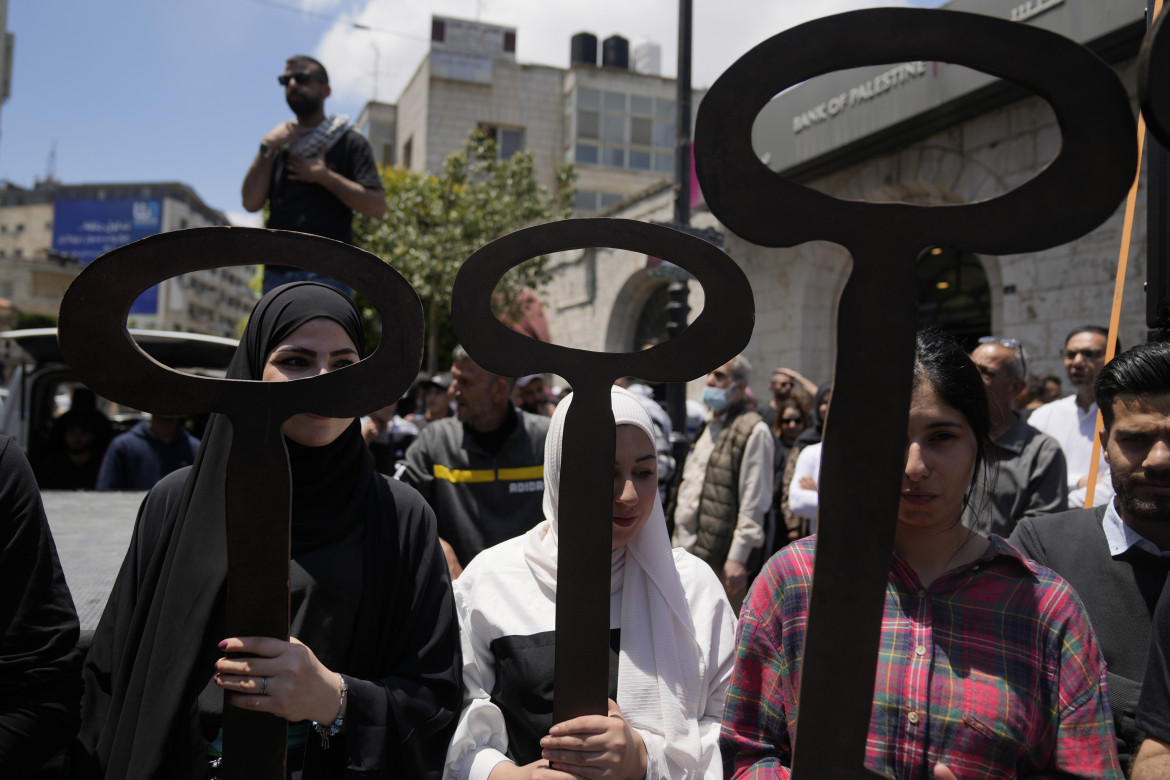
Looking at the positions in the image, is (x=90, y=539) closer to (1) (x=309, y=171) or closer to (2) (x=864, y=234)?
(1) (x=309, y=171)

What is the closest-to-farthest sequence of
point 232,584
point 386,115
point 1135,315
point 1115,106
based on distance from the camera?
point 1115,106, point 232,584, point 1135,315, point 386,115

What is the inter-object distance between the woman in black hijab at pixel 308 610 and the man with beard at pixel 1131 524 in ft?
5.02

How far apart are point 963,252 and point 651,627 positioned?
5.09 metres

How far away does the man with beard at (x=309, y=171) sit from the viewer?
364 cm

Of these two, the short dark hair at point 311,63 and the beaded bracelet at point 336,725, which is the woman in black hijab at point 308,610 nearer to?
the beaded bracelet at point 336,725

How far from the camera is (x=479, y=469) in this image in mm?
4020

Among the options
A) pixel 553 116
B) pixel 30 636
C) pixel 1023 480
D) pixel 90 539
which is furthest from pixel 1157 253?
pixel 553 116

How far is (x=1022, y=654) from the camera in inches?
56.5

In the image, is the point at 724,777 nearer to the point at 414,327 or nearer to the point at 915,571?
the point at 915,571

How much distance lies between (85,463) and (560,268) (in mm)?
14996

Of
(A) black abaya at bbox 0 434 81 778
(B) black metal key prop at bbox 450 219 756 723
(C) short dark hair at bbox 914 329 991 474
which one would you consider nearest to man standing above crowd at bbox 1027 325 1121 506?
(C) short dark hair at bbox 914 329 991 474

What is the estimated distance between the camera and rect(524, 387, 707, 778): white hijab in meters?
1.77

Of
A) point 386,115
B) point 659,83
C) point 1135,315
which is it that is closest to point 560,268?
point 659,83

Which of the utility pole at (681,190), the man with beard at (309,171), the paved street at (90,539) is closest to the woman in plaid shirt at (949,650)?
the paved street at (90,539)
